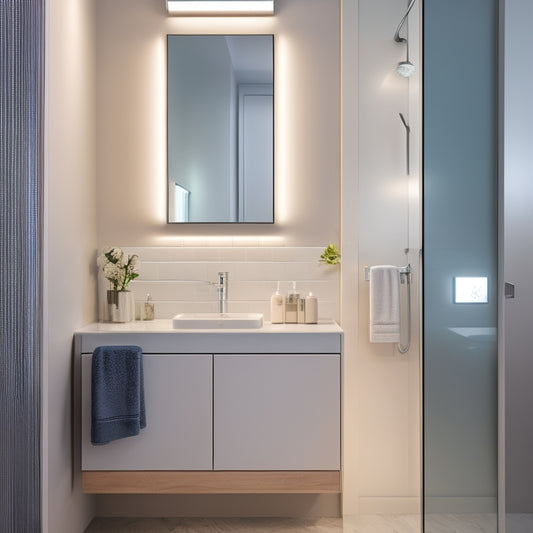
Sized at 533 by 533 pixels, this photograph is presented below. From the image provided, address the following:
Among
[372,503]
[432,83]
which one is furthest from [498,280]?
[372,503]

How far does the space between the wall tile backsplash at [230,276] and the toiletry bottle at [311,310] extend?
17cm

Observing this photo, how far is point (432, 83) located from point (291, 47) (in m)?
1.45

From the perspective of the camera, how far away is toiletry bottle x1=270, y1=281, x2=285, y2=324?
8.78 ft

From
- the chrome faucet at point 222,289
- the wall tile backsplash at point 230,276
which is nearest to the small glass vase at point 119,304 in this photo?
the wall tile backsplash at point 230,276

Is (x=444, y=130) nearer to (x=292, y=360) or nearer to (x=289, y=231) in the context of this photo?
(x=292, y=360)

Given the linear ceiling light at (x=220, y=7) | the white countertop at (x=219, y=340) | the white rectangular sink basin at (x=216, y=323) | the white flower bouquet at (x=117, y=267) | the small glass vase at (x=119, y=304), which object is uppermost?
the linear ceiling light at (x=220, y=7)

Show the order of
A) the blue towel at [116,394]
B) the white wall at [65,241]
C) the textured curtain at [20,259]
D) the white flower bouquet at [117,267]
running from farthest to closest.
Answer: the white flower bouquet at [117,267]
the blue towel at [116,394]
the white wall at [65,241]
the textured curtain at [20,259]

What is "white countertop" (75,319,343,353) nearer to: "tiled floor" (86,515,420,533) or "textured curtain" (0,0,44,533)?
"textured curtain" (0,0,44,533)

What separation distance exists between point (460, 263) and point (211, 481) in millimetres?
1508

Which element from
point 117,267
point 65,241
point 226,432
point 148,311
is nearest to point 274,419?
point 226,432

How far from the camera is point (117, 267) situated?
8.67 ft

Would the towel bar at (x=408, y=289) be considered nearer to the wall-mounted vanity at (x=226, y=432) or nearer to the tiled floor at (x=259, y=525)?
the wall-mounted vanity at (x=226, y=432)

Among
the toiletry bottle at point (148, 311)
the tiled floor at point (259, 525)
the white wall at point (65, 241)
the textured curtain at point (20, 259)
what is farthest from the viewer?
the toiletry bottle at point (148, 311)

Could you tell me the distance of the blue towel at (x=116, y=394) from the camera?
7.49 feet
